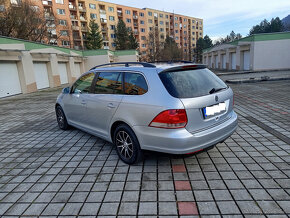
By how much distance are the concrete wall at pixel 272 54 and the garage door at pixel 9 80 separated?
28.7 m

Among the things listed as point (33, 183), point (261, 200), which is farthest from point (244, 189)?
point (33, 183)

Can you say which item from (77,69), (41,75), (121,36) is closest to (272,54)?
(77,69)

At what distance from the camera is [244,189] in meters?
2.50

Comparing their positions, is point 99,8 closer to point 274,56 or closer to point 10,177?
point 274,56

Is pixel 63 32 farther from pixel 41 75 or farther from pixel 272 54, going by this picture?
pixel 272 54

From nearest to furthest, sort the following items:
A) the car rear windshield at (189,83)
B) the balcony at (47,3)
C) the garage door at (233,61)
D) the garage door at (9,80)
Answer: the car rear windshield at (189,83) < the garage door at (9,80) < the garage door at (233,61) < the balcony at (47,3)

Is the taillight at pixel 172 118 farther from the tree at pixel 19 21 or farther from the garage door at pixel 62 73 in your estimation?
the tree at pixel 19 21

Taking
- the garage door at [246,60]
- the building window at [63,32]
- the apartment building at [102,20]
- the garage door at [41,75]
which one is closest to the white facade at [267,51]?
the garage door at [246,60]

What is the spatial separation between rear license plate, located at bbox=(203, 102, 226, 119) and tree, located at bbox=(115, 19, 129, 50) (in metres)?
56.1

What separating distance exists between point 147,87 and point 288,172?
2412mm

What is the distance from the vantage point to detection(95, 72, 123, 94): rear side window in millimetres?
3370

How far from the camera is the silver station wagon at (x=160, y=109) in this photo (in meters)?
2.63

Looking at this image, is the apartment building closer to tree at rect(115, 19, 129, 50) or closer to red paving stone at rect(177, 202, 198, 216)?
tree at rect(115, 19, 129, 50)

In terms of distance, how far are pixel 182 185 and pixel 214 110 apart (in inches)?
46.9
